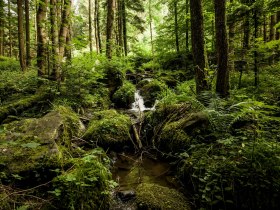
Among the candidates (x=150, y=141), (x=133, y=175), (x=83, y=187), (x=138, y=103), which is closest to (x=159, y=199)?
(x=83, y=187)

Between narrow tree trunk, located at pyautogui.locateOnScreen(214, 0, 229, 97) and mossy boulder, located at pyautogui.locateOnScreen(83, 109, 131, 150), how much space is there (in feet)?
9.79

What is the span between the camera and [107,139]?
19.3ft

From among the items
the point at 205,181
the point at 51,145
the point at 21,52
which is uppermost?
the point at 21,52

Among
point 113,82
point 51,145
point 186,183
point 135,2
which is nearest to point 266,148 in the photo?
point 186,183

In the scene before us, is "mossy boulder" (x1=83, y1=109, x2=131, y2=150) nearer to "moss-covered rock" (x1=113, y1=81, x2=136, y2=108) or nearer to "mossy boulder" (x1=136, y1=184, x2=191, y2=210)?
"mossy boulder" (x1=136, y1=184, x2=191, y2=210)

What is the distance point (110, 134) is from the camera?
6.02 meters

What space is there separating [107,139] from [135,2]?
18.1m

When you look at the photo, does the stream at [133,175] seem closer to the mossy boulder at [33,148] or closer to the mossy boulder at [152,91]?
the mossy boulder at [33,148]

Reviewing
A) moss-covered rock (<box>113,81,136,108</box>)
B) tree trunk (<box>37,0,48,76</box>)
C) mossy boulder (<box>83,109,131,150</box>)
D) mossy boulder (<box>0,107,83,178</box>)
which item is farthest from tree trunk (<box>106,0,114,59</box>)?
mossy boulder (<box>0,107,83,178</box>)

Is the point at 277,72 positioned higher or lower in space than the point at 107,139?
higher

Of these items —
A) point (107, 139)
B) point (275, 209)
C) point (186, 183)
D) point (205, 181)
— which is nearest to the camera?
point (275, 209)

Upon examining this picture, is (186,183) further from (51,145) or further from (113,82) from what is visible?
(113,82)

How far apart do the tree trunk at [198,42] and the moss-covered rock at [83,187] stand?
4.10m

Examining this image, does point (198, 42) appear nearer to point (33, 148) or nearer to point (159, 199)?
point (159, 199)
